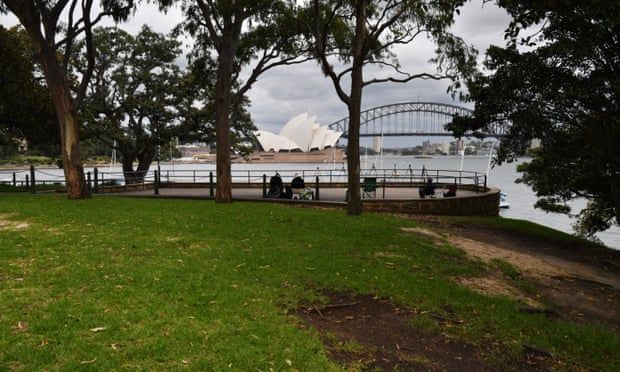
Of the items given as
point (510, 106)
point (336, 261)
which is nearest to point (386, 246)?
point (336, 261)

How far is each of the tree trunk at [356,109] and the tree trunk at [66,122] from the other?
24.6 ft

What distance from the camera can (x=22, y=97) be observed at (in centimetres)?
1628

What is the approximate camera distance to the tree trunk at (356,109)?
424 inches

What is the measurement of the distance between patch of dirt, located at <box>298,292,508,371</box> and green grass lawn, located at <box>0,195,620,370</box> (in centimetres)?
19

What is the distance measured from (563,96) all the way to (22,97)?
17446 millimetres

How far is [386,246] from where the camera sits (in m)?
7.65

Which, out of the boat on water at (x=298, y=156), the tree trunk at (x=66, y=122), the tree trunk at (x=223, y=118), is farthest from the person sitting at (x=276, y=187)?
the boat on water at (x=298, y=156)

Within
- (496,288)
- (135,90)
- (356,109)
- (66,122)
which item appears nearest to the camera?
(496,288)

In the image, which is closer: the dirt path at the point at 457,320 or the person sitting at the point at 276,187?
the dirt path at the point at 457,320

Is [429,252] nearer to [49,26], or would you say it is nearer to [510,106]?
[510,106]

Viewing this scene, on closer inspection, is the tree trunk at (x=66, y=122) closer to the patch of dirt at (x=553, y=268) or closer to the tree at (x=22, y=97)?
the tree at (x=22, y=97)

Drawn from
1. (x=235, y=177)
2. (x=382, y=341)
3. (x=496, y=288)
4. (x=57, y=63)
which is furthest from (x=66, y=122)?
(x=235, y=177)

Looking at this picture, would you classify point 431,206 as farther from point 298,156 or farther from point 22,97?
point 298,156

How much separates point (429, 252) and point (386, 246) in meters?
0.75
